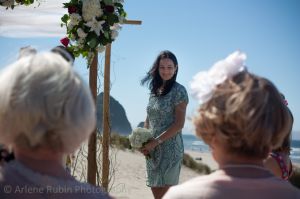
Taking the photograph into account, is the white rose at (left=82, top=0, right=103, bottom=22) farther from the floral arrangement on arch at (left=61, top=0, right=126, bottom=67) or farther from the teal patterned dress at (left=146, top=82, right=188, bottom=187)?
the teal patterned dress at (left=146, top=82, right=188, bottom=187)

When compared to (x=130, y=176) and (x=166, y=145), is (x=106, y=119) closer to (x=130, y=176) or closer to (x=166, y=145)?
(x=166, y=145)

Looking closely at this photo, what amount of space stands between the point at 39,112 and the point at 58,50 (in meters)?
0.54

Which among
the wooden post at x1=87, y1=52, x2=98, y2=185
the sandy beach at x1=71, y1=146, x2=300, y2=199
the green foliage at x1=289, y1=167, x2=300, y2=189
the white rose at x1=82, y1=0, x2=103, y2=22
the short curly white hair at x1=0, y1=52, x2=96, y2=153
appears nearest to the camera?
the short curly white hair at x1=0, y1=52, x2=96, y2=153

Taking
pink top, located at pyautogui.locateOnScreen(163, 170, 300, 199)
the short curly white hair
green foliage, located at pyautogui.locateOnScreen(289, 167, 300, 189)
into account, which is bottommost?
green foliage, located at pyautogui.locateOnScreen(289, 167, 300, 189)

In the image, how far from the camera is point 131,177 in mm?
16094

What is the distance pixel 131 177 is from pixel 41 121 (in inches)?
573

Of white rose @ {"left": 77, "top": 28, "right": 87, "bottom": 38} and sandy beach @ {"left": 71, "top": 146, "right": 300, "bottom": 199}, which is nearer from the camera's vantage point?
white rose @ {"left": 77, "top": 28, "right": 87, "bottom": 38}

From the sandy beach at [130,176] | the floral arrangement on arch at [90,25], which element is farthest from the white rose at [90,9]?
the sandy beach at [130,176]

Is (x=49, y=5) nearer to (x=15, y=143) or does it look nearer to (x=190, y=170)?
(x=15, y=143)

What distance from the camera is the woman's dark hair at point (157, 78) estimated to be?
5246 mm

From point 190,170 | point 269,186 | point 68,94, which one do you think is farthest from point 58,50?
point 190,170

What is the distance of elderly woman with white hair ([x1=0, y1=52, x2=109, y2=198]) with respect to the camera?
173 centimetres

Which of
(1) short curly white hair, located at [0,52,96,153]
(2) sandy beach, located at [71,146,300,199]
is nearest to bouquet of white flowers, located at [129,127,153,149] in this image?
(1) short curly white hair, located at [0,52,96,153]

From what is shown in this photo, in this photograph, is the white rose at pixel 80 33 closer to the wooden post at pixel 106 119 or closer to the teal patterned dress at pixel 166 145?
the teal patterned dress at pixel 166 145
